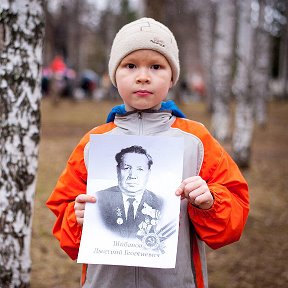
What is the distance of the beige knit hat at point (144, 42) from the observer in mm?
1908

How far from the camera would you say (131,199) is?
183cm

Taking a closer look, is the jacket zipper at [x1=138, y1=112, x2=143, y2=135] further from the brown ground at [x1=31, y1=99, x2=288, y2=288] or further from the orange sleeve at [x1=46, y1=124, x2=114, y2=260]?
the brown ground at [x1=31, y1=99, x2=288, y2=288]

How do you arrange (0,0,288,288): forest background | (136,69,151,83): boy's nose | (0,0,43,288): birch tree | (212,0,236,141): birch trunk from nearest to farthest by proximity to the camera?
(136,69,151,83): boy's nose < (0,0,43,288): birch tree < (0,0,288,288): forest background < (212,0,236,141): birch trunk

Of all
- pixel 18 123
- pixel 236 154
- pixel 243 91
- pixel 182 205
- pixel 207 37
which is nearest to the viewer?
pixel 182 205

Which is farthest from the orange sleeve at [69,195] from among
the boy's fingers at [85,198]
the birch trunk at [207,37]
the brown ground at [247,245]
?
the birch trunk at [207,37]

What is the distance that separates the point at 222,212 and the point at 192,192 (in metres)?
0.17

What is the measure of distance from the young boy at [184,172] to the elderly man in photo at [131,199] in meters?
0.08

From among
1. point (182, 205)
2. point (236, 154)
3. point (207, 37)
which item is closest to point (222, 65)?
point (236, 154)

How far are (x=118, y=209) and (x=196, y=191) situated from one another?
305mm

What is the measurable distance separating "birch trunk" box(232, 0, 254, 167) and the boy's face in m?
6.87

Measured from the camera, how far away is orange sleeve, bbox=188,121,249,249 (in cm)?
184

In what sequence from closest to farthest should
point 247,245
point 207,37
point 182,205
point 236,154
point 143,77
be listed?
point 143,77, point 182,205, point 247,245, point 236,154, point 207,37

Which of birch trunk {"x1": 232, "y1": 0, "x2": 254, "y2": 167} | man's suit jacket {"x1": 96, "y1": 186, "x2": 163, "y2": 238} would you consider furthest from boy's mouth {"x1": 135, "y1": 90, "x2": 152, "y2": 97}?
birch trunk {"x1": 232, "y1": 0, "x2": 254, "y2": 167}

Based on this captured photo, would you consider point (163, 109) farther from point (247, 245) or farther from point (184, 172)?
point (247, 245)
